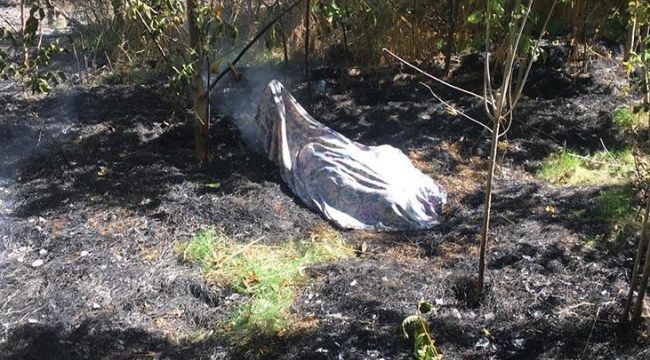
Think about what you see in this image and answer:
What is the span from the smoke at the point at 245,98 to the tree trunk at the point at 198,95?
0.51 m

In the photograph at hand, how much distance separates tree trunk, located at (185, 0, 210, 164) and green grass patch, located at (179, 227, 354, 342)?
3.41ft

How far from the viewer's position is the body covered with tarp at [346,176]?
4566mm

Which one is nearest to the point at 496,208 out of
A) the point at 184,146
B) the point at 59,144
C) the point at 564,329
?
the point at 564,329

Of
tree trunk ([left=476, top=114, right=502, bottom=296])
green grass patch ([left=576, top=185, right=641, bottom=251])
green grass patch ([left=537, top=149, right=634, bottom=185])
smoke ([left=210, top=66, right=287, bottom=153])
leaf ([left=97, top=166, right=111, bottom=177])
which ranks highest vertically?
tree trunk ([left=476, top=114, right=502, bottom=296])

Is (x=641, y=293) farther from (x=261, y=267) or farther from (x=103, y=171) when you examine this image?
(x=103, y=171)

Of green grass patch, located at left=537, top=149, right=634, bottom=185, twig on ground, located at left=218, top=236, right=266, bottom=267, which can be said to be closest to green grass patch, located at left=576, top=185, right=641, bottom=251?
green grass patch, located at left=537, top=149, right=634, bottom=185

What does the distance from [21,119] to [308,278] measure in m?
3.36

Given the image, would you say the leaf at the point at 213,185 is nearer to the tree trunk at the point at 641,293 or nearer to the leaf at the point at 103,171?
the leaf at the point at 103,171

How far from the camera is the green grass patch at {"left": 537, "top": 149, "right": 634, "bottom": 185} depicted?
512 cm

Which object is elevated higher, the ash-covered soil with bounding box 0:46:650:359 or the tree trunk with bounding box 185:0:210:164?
the tree trunk with bounding box 185:0:210:164

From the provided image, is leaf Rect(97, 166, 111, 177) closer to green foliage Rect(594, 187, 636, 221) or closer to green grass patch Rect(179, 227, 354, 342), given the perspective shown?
green grass patch Rect(179, 227, 354, 342)

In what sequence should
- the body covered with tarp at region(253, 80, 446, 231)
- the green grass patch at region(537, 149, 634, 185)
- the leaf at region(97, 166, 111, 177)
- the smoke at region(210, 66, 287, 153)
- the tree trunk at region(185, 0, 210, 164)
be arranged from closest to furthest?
the body covered with tarp at region(253, 80, 446, 231) < the tree trunk at region(185, 0, 210, 164) < the leaf at region(97, 166, 111, 177) < the green grass patch at region(537, 149, 634, 185) < the smoke at region(210, 66, 287, 153)

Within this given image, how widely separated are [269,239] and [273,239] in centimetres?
3

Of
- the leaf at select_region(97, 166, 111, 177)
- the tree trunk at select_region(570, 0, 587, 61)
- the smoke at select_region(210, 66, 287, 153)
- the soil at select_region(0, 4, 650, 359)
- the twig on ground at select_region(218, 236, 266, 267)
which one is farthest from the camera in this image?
the tree trunk at select_region(570, 0, 587, 61)
